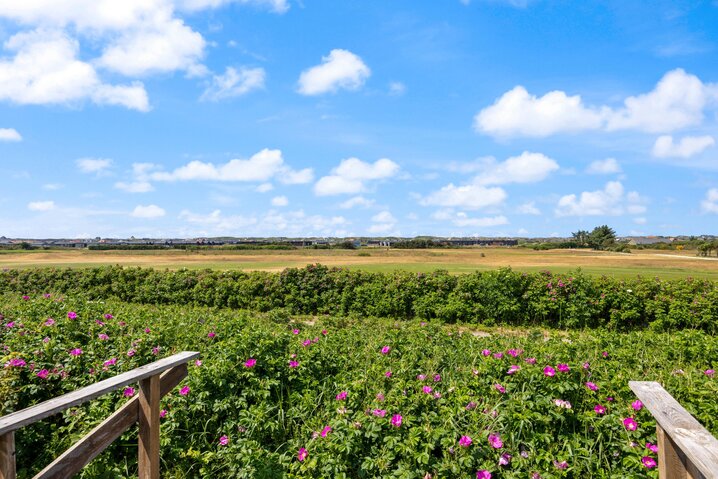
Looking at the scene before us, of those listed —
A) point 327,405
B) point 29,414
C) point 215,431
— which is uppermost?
point 29,414

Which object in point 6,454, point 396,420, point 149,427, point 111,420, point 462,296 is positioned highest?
point 6,454

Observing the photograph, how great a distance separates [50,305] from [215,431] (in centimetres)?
527

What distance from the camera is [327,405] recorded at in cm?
416

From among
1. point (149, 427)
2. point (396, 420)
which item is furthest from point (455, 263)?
point (149, 427)

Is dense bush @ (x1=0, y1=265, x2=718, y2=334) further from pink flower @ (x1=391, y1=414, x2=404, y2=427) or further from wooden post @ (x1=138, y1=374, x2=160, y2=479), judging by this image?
pink flower @ (x1=391, y1=414, x2=404, y2=427)

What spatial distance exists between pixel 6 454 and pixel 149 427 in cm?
108

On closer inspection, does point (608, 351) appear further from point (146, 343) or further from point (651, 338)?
point (146, 343)

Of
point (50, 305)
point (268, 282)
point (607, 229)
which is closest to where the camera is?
point (50, 305)

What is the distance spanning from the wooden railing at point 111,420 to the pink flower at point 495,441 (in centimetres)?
231

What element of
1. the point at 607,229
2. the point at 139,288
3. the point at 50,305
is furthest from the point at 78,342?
the point at 607,229

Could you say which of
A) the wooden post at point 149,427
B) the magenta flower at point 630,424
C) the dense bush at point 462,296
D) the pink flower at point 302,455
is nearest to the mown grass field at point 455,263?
→ the dense bush at point 462,296

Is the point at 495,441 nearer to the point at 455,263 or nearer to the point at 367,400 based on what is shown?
the point at 367,400

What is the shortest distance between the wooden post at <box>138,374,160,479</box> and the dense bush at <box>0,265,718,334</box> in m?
8.09

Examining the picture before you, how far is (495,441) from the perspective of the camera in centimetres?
338
